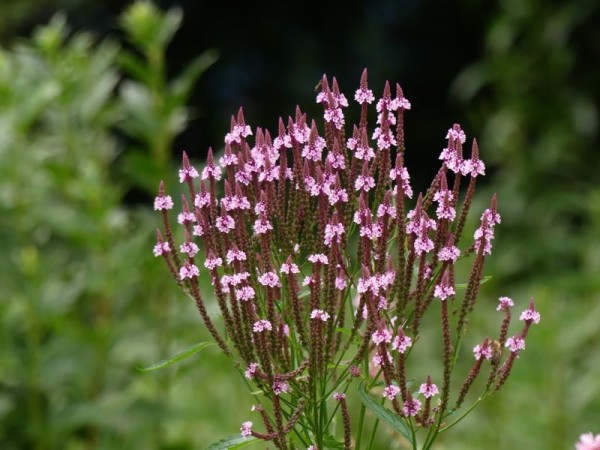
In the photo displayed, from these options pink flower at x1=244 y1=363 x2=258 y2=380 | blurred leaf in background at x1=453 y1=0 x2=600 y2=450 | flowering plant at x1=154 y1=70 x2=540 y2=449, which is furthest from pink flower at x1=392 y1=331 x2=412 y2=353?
blurred leaf in background at x1=453 y1=0 x2=600 y2=450

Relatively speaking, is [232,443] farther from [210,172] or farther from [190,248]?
[210,172]

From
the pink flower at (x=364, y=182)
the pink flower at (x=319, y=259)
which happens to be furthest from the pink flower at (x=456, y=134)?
the pink flower at (x=319, y=259)

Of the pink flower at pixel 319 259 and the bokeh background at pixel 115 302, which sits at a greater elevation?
the bokeh background at pixel 115 302

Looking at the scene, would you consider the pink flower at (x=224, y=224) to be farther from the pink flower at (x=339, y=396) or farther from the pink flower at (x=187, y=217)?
the pink flower at (x=339, y=396)

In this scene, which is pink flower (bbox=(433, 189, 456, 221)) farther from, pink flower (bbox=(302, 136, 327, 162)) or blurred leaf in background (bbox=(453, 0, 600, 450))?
blurred leaf in background (bbox=(453, 0, 600, 450))

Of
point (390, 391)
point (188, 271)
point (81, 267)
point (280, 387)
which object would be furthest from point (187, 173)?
point (81, 267)

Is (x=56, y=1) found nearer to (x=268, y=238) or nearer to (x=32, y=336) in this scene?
(x=32, y=336)

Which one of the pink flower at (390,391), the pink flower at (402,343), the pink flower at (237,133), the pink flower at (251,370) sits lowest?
the pink flower at (390,391)

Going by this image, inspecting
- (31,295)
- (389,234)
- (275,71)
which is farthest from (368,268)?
(275,71)
